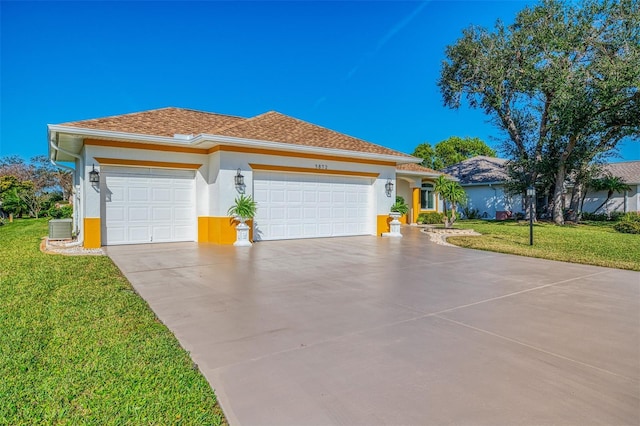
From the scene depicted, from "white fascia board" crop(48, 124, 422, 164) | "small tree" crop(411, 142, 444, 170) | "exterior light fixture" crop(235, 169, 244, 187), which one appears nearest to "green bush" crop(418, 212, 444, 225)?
"white fascia board" crop(48, 124, 422, 164)

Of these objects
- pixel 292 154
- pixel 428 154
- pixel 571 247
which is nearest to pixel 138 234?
pixel 292 154

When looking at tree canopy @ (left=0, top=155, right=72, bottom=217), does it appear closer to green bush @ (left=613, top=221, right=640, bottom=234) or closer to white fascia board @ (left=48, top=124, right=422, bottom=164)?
white fascia board @ (left=48, top=124, right=422, bottom=164)

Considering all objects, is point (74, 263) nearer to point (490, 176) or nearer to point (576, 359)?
point (576, 359)

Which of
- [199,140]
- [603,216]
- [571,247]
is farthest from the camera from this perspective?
[603,216]

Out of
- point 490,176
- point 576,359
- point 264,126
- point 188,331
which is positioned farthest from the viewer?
point 490,176

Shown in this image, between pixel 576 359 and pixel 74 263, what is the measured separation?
8739 millimetres

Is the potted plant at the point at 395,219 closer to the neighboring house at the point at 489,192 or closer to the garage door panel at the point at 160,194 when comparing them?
the garage door panel at the point at 160,194

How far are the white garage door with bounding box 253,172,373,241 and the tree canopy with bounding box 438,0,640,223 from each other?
11833 millimetres

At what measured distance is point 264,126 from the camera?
1332 centimetres

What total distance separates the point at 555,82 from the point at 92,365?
855 inches

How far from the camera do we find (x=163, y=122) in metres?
12.6

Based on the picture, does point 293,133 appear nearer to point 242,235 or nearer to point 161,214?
point 242,235

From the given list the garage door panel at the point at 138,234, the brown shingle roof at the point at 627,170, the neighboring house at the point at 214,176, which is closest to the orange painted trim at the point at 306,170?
the neighboring house at the point at 214,176

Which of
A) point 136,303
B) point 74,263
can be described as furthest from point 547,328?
point 74,263
